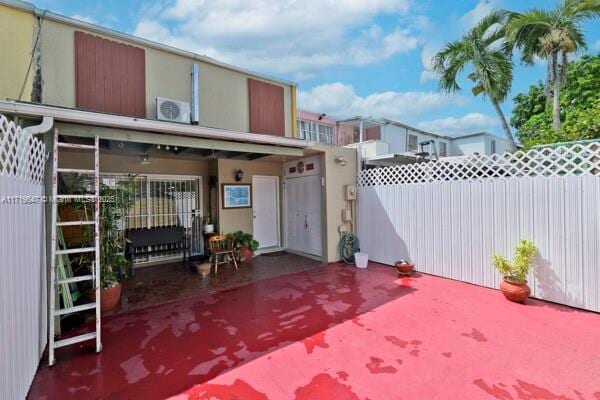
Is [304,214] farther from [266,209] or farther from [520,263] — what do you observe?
[520,263]

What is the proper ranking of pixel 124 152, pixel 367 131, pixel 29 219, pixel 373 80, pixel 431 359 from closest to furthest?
1. pixel 29 219
2. pixel 431 359
3. pixel 124 152
4. pixel 373 80
5. pixel 367 131

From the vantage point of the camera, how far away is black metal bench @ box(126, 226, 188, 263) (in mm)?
6117

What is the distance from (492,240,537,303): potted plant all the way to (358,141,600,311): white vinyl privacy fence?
17 centimetres

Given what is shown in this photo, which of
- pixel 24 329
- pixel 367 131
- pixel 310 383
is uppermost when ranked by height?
pixel 367 131

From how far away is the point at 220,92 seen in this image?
6523mm

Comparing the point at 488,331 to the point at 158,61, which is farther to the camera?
the point at 158,61

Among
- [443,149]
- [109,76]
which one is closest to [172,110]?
[109,76]

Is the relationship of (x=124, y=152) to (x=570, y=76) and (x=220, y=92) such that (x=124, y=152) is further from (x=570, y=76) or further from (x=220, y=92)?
(x=570, y=76)

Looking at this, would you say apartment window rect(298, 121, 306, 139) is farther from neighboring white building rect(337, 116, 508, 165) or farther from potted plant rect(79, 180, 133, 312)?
potted plant rect(79, 180, 133, 312)

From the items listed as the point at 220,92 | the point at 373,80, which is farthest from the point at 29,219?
the point at 373,80

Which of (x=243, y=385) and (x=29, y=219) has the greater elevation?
(x=29, y=219)

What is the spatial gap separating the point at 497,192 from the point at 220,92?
19.6 feet

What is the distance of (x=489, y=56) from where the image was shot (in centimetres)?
890

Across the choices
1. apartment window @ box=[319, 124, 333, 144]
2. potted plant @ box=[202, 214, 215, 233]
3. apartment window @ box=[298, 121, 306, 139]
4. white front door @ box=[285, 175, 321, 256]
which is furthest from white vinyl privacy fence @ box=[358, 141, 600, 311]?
apartment window @ box=[319, 124, 333, 144]
